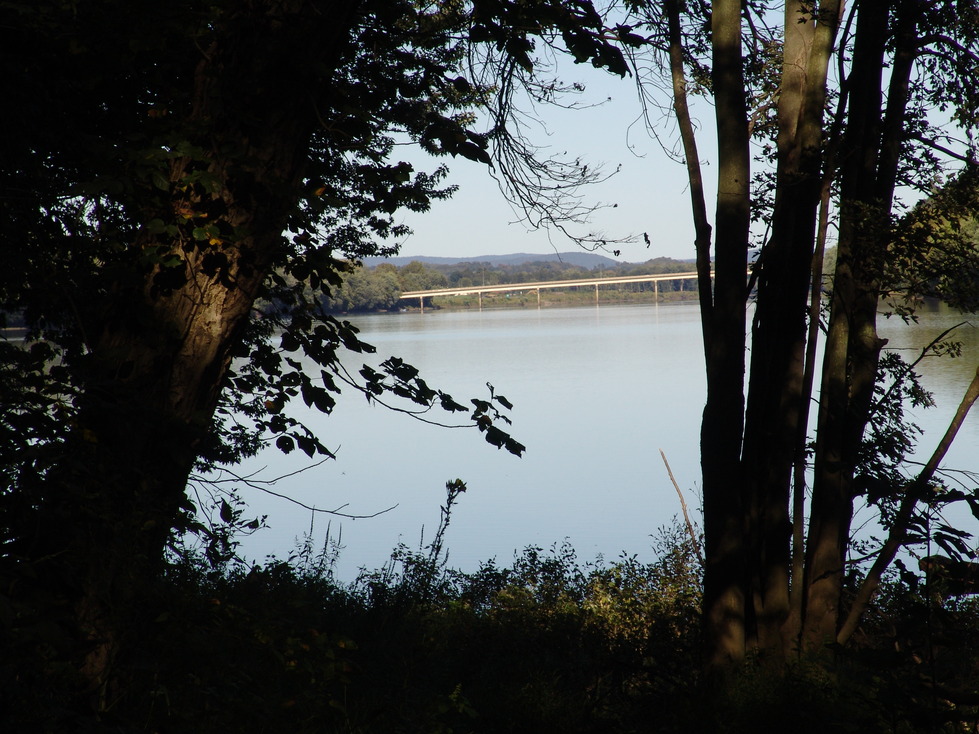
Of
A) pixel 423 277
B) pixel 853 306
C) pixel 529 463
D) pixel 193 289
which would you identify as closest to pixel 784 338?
pixel 853 306

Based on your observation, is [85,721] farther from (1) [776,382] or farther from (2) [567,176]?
(1) [776,382]

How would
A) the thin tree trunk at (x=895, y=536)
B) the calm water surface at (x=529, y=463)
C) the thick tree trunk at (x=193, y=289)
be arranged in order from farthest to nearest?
the calm water surface at (x=529, y=463) → the thin tree trunk at (x=895, y=536) → the thick tree trunk at (x=193, y=289)

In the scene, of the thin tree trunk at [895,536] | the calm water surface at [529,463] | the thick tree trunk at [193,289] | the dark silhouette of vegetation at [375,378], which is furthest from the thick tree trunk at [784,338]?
the thick tree trunk at [193,289]

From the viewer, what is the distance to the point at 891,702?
70.2 inches

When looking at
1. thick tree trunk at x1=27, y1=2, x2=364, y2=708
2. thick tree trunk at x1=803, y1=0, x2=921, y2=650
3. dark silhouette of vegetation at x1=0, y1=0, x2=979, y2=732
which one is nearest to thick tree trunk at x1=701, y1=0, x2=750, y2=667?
dark silhouette of vegetation at x1=0, y1=0, x2=979, y2=732

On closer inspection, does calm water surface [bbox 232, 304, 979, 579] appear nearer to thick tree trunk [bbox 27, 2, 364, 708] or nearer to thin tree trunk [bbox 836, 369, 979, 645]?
thin tree trunk [bbox 836, 369, 979, 645]

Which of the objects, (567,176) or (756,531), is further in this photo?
(756,531)

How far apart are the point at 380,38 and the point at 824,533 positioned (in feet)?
9.58

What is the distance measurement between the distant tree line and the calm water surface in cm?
170

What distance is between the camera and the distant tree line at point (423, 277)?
1419cm

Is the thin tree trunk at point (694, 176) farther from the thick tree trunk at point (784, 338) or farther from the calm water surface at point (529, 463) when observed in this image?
the calm water surface at point (529, 463)

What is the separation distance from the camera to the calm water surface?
8.12 metres

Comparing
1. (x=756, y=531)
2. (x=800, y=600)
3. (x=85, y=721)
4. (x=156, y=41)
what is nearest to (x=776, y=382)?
(x=756, y=531)

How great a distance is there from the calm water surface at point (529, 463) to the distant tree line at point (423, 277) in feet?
5.57
